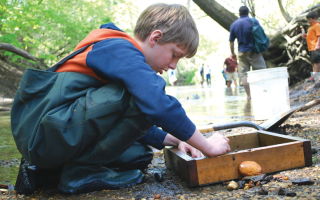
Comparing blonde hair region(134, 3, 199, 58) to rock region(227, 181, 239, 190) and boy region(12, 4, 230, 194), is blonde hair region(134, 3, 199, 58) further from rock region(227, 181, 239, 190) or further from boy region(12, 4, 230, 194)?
rock region(227, 181, 239, 190)

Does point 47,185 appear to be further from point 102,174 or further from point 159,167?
point 159,167

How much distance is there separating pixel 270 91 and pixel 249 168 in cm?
324

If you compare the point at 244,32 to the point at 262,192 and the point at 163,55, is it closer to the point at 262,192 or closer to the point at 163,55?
the point at 163,55

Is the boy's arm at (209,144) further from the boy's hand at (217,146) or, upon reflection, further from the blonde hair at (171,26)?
the blonde hair at (171,26)

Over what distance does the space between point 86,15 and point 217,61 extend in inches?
890

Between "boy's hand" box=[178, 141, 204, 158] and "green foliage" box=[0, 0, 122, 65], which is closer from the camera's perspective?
"boy's hand" box=[178, 141, 204, 158]

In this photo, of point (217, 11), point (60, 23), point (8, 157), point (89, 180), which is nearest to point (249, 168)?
point (89, 180)

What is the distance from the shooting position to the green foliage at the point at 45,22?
1211cm

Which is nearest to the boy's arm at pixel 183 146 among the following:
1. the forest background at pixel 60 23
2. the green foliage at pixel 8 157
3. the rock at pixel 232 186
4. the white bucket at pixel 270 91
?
the rock at pixel 232 186

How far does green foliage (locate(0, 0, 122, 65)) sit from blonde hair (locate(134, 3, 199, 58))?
9649 mm

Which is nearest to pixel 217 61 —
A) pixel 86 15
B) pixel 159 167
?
pixel 86 15

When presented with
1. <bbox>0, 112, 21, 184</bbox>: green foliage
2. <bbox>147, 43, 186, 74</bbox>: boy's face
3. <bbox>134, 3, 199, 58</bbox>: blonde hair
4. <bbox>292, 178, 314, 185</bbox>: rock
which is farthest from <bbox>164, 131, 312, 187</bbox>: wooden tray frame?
<bbox>0, 112, 21, 184</bbox>: green foliage

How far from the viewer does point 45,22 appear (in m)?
15.8

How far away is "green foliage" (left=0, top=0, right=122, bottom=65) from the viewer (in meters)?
12.1
